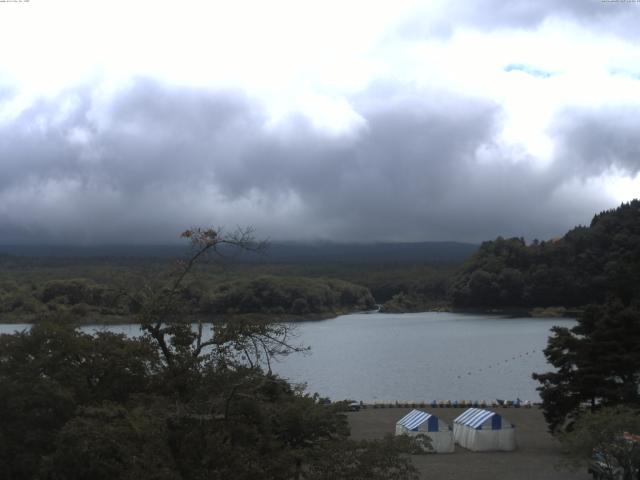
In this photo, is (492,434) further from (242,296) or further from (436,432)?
(242,296)

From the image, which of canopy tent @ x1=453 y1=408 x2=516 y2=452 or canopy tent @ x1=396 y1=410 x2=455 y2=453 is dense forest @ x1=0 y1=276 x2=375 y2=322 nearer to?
canopy tent @ x1=396 y1=410 x2=455 y2=453

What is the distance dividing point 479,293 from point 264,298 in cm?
3779

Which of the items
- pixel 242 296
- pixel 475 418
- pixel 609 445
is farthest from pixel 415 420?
pixel 242 296

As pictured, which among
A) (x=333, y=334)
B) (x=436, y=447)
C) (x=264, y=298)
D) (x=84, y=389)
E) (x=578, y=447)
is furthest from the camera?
(x=264, y=298)

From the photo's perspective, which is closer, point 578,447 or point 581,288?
point 578,447

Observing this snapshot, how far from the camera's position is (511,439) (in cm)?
2623

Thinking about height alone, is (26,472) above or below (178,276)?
below

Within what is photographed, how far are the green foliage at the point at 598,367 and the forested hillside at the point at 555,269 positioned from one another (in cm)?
8409

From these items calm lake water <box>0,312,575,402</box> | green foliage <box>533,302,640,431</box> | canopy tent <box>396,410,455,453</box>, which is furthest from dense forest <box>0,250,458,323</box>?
green foliage <box>533,302,640,431</box>

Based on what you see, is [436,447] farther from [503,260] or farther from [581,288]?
[503,260]

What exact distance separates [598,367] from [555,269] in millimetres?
92895

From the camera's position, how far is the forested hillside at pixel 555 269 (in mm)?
110500

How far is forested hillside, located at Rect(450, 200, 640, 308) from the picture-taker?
363 ft

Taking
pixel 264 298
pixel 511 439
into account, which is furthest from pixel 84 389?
pixel 264 298
